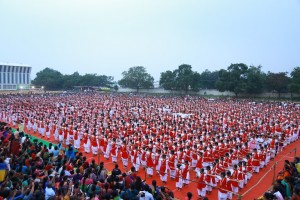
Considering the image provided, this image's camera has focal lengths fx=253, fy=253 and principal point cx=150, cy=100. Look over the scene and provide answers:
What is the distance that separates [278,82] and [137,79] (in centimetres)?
3112

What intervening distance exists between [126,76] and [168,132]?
48.5 m

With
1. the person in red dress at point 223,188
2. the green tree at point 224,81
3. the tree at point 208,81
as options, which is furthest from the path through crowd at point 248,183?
the tree at point 208,81

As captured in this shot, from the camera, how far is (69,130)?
1522cm

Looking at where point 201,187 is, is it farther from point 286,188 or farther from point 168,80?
point 168,80

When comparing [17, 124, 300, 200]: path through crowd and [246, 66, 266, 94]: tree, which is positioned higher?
[246, 66, 266, 94]: tree

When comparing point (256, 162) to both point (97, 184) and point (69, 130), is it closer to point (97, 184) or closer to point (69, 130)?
point (97, 184)

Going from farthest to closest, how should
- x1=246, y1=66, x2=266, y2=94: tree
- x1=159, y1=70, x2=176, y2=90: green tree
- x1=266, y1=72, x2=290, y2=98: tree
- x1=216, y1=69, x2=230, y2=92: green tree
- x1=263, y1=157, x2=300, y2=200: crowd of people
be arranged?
1. x1=159, y1=70, x2=176, y2=90: green tree
2. x1=216, y1=69, x2=230, y2=92: green tree
3. x1=246, y1=66, x2=266, y2=94: tree
4. x1=266, y1=72, x2=290, y2=98: tree
5. x1=263, y1=157, x2=300, y2=200: crowd of people

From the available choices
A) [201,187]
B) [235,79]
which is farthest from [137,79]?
[201,187]

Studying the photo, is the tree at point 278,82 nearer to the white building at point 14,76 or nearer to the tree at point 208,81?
the tree at point 208,81

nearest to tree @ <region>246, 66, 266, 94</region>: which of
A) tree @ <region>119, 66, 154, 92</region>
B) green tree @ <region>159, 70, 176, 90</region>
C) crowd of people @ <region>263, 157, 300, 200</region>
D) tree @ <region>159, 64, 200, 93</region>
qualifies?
tree @ <region>159, 64, 200, 93</region>

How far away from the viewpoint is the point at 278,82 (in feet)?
131

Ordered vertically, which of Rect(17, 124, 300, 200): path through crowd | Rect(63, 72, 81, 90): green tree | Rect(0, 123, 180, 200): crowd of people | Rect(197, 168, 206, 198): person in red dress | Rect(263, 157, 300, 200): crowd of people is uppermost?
Rect(63, 72, 81, 90): green tree

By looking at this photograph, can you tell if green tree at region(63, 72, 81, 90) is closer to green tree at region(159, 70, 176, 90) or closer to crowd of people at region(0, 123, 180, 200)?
green tree at region(159, 70, 176, 90)

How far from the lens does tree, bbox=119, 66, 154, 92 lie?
59781mm
